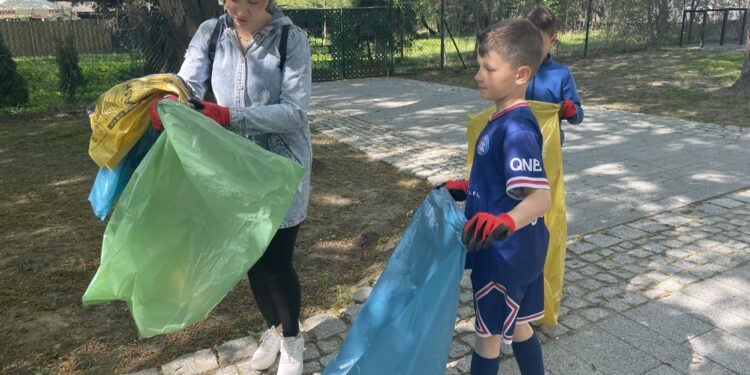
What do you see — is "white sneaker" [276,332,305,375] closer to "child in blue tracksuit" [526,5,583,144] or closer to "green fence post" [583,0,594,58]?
"child in blue tracksuit" [526,5,583,144]

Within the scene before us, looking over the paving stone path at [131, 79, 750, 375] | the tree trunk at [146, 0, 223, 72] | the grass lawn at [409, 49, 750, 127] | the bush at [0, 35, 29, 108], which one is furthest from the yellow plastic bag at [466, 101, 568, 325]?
the bush at [0, 35, 29, 108]

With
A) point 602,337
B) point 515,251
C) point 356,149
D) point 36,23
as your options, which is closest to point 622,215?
point 602,337

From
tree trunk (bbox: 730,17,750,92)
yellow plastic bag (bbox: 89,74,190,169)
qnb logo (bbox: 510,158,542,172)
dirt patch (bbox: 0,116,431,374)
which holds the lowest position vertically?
dirt patch (bbox: 0,116,431,374)

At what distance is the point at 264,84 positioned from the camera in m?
2.42

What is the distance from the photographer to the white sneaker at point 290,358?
275 cm

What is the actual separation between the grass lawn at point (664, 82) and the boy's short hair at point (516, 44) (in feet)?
25.9

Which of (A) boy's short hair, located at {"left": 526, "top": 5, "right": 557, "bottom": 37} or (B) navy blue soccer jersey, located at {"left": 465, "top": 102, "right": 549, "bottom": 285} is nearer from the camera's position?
(B) navy blue soccer jersey, located at {"left": 465, "top": 102, "right": 549, "bottom": 285}

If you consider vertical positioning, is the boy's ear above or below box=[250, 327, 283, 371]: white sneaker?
above

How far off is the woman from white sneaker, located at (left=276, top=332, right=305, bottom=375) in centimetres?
26

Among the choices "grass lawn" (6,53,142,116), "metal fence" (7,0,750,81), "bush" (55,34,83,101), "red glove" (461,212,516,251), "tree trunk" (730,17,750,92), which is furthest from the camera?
"metal fence" (7,0,750,81)

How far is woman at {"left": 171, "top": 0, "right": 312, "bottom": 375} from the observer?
7.59ft

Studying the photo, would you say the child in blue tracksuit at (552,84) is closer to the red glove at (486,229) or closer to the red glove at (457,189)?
the red glove at (457,189)

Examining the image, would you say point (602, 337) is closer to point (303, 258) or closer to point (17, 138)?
point (303, 258)

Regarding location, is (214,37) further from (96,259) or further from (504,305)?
(96,259)
